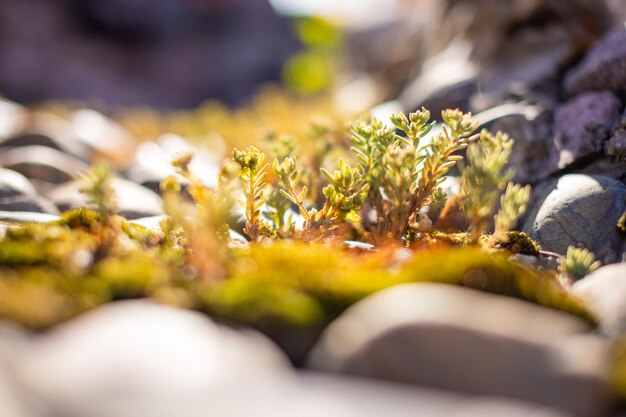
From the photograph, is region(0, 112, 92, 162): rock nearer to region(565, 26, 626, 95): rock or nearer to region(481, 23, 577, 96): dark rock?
region(481, 23, 577, 96): dark rock

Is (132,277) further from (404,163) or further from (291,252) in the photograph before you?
(404,163)

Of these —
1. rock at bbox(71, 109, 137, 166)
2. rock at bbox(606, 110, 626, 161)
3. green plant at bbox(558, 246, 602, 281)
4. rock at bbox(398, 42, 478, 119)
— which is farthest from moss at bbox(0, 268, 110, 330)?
rock at bbox(71, 109, 137, 166)

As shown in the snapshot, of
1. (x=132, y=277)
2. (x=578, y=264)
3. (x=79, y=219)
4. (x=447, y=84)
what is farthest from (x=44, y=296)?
(x=447, y=84)

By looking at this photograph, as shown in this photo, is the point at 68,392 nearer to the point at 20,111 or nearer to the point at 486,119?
the point at 486,119

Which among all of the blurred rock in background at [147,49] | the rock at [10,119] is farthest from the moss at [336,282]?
the blurred rock in background at [147,49]

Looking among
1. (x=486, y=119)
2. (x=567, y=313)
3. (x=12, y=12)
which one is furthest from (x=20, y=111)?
(x=12, y=12)

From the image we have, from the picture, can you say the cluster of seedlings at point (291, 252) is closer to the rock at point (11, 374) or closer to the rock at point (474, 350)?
the rock at point (11, 374)
